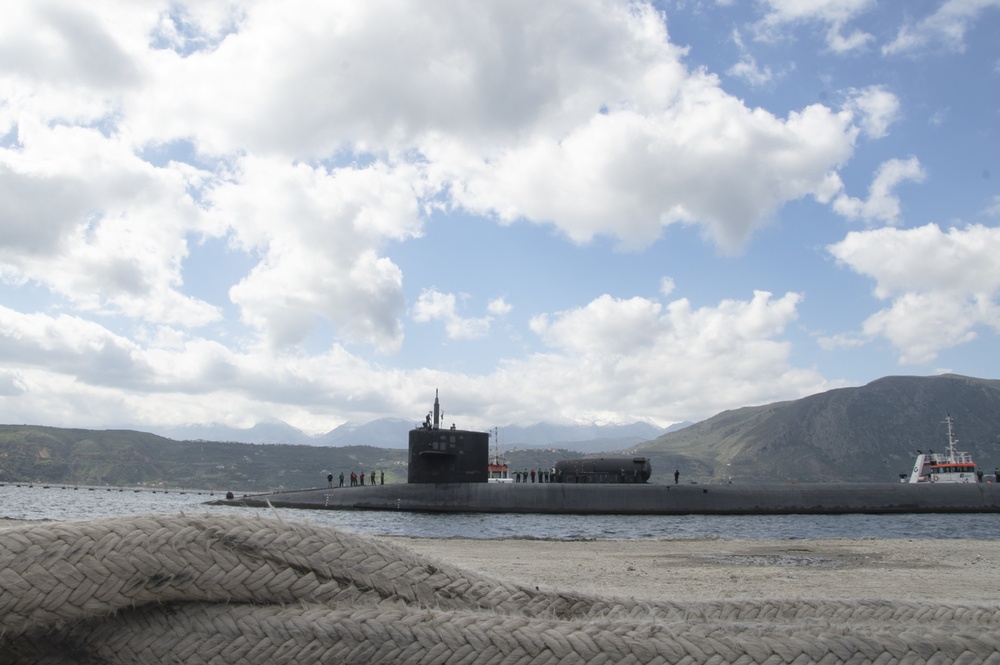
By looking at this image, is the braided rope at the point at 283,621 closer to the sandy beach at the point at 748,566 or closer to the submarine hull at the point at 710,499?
the sandy beach at the point at 748,566

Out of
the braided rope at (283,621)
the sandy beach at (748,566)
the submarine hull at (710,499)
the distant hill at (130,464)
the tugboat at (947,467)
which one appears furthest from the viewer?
the distant hill at (130,464)

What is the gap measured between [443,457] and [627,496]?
37.3 feet

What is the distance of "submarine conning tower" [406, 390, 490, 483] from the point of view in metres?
44.1

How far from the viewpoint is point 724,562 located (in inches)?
531

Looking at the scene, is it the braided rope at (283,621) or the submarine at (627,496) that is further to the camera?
the submarine at (627,496)

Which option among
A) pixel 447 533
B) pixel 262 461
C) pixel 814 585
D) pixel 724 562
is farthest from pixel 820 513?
pixel 262 461

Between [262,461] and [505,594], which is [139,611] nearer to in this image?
[505,594]

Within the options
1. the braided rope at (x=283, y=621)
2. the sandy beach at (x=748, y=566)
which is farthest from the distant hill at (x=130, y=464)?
the braided rope at (x=283, y=621)

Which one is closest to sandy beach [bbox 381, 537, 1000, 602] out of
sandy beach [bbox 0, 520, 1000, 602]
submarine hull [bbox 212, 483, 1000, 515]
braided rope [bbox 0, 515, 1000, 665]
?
sandy beach [bbox 0, 520, 1000, 602]

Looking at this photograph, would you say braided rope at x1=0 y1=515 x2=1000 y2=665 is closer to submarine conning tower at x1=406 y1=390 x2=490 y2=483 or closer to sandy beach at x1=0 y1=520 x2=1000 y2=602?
sandy beach at x1=0 y1=520 x2=1000 y2=602

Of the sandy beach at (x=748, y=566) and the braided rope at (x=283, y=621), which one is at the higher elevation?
the braided rope at (x=283, y=621)

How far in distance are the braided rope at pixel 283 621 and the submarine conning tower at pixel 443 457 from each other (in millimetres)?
42284

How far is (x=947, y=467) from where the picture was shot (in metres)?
51.7

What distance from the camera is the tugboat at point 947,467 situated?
5066 cm
